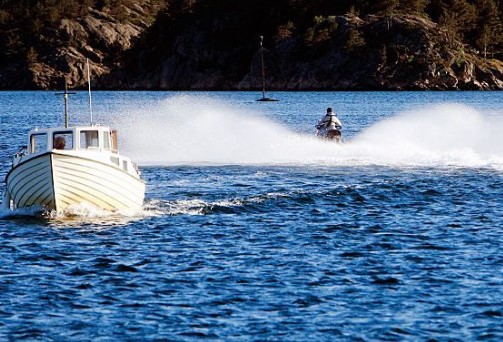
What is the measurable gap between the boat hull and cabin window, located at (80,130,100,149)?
1.37 meters

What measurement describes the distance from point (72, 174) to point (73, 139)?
1.78 metres

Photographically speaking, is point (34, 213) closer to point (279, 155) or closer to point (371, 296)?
point (371, 296)

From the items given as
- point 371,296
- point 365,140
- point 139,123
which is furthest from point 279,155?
point 139,123

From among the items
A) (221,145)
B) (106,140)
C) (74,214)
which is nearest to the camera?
(74,214)

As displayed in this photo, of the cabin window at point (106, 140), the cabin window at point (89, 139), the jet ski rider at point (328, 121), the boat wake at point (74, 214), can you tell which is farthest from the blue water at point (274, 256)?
the jet ski rider at point (328, 121)

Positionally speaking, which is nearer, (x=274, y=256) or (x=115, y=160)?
(x=274, y=256)

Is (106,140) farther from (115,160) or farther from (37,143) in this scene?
(37,143)

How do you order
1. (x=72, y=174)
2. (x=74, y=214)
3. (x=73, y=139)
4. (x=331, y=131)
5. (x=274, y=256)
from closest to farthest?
(x=274, y=256), (x=72, y=174), (x=74, y=214), (x=73, y=139), (x=331, y=131)

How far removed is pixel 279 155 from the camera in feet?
205

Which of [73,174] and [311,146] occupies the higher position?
[73,174]

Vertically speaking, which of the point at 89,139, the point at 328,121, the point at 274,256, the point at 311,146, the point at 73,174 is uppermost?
the point at 89,139

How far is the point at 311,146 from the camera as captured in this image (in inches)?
2557

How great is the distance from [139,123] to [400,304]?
9016 cm

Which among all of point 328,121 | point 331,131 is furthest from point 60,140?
point 328,121
